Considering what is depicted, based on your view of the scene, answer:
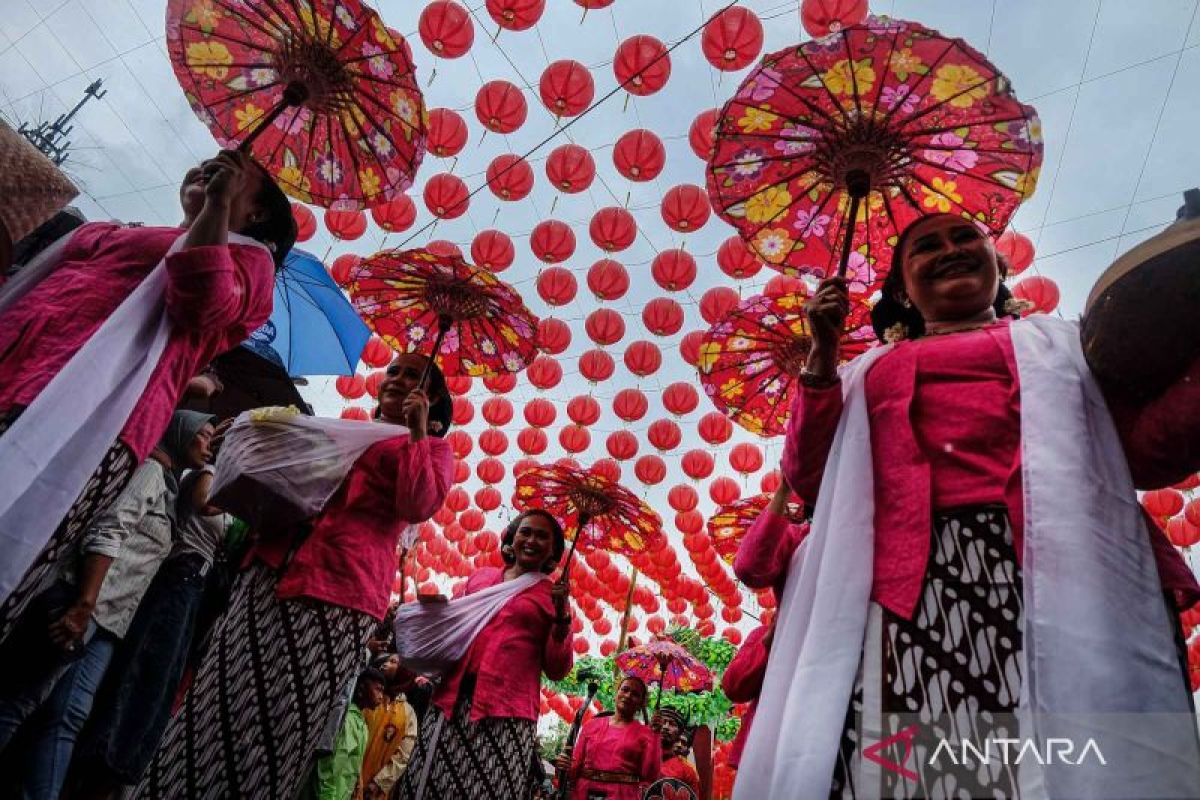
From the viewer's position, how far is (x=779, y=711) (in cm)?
145

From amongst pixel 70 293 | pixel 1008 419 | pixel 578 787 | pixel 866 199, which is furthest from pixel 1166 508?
pixel 70 293

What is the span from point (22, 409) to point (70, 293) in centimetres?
41

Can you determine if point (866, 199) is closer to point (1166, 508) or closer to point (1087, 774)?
point (1087, 774)

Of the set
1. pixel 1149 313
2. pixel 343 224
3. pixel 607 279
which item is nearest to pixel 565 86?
pixel 607 279

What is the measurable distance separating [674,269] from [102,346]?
8.85 metres

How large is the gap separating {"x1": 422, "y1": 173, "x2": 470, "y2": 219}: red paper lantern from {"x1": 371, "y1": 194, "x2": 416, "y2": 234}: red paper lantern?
500mm

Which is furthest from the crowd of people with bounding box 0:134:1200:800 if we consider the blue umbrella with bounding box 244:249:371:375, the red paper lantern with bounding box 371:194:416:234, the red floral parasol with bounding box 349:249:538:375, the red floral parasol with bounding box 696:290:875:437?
the red paper lantern with bounding box 371:194:416:234

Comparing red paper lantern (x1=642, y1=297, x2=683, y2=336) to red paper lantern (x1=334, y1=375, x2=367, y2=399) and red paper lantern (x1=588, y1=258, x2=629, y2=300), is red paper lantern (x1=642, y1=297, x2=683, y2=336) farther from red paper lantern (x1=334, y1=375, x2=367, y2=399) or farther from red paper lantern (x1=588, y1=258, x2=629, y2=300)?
red paper lantern (x1=334, y1=375, x2=367, y2=399)

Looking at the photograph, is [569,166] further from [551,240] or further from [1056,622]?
[1056,622]

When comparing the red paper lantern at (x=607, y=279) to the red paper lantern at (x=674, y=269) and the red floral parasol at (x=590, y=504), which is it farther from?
the red floral parasol at (x=590, y=504)

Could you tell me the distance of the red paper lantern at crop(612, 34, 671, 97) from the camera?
814 cm

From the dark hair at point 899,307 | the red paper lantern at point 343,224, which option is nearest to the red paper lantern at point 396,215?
the red paper lantern at point 343,224

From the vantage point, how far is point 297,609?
8.96 feet

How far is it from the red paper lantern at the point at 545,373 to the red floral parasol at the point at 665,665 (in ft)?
14.8
